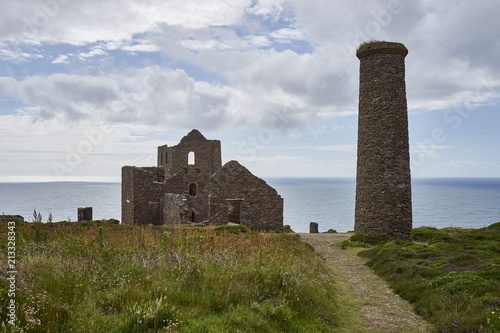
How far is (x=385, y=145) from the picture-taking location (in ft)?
66.6

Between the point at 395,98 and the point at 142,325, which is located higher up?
the point at 395,98

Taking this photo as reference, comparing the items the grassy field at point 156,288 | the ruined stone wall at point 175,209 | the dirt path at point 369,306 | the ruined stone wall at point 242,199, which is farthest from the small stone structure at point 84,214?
the dirt path at point 369,306

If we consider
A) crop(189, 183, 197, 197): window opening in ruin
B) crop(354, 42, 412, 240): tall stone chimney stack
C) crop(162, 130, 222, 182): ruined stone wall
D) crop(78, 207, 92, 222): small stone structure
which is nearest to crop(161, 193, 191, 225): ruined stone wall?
crop(78, 207, 92, 222): small stone structure

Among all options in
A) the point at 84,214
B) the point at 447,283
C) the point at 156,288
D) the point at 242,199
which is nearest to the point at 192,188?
the point at 84,214

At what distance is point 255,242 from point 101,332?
17.2ft

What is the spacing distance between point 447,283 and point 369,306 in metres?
2.13

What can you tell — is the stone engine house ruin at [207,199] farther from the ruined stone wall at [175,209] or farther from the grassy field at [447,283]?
the grassy field at [447,283]

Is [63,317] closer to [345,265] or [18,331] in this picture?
[18,331]

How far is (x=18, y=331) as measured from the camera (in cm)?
452

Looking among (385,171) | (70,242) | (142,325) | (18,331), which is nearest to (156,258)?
(70,242)

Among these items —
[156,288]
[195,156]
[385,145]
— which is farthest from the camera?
[195,156]

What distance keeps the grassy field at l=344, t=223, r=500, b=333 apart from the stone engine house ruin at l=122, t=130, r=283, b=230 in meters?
10.4

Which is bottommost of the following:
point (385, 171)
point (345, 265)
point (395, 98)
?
point (345, 265)

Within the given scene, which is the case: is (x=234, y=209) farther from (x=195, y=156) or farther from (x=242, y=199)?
(x=195, y=156)
